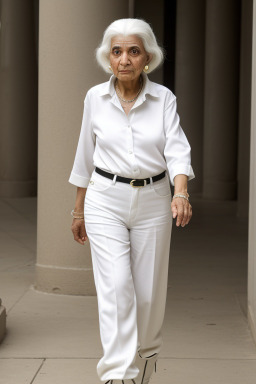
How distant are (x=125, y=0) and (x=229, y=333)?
3.21m

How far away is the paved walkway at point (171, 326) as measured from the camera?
18.1 feet

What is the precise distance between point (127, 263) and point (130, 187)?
391 mm

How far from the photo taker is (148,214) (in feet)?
Answer: 14.7

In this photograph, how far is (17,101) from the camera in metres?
17.5

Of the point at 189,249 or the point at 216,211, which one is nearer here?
the point at 189,249

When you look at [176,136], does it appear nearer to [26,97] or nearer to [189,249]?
[189,249]

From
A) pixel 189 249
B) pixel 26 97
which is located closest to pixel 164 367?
pixel 189 249

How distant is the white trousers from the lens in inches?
169

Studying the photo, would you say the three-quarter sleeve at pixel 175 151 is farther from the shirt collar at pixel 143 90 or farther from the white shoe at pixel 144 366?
the white shoe at pixel 144 366

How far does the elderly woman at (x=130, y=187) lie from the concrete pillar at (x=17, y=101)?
1294 cm

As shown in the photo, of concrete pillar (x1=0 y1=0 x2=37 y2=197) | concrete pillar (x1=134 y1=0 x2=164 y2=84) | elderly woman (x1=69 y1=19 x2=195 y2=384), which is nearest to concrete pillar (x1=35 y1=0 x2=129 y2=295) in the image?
elderly woman (x1=69 y1=19 x2=195 y2=384)

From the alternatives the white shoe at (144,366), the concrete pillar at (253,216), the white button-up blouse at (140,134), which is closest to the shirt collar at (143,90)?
the white button-up blouse at (140,134)

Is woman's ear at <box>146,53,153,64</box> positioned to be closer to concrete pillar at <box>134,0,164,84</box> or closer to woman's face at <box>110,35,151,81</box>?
woman's face at <box>110,35,151,81</box>

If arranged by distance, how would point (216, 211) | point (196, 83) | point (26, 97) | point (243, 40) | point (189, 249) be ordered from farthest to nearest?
point (196, 83) < point (26, 97) < point (216, 211) < point (243, 40) < point (189, 249)
